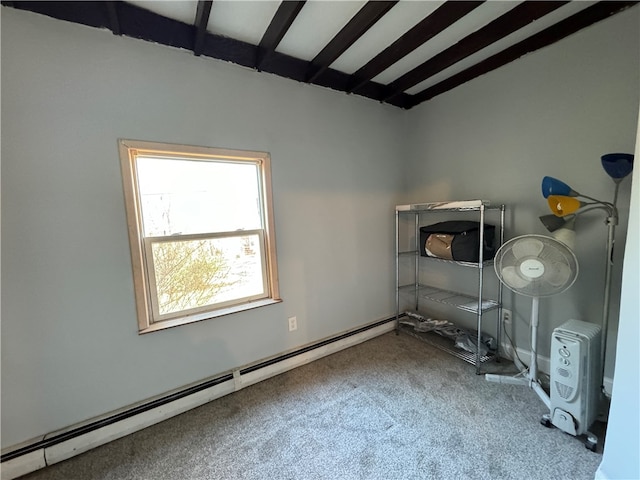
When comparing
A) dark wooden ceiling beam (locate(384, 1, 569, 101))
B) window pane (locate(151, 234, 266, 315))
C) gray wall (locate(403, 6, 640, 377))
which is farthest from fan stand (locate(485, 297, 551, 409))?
window pane (locate(151, 234, 266, 315))

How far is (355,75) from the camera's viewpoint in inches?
89.1

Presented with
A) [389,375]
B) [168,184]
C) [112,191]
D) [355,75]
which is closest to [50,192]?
[112,191]

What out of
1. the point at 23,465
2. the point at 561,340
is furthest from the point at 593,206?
the point at 23,465

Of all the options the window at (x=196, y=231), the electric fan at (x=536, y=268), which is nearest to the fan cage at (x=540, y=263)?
the electric fan at (x=536, y=268)

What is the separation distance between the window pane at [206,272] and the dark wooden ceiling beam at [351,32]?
1448 mm

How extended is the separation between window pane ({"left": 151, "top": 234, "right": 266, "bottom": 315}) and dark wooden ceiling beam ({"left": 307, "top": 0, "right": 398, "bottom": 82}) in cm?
145

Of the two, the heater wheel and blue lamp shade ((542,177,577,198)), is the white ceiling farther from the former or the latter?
the heater wheel

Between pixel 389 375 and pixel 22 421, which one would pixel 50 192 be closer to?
pixel 22 421

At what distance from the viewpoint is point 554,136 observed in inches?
72.7

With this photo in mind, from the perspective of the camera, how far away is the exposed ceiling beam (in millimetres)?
1335

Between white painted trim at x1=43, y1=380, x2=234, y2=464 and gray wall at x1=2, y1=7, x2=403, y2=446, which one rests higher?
gray wall at x1=2, y1=7, x2=403, y2=446

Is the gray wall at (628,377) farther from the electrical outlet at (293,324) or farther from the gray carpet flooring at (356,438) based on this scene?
the electrical outlet at (293,324)

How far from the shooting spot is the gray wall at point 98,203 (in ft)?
4.39

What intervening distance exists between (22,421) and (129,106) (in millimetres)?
1854
